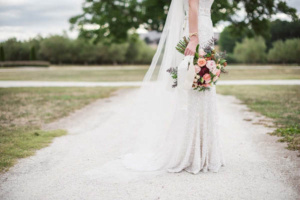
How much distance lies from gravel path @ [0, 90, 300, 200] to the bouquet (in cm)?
116

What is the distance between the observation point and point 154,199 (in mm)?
2719

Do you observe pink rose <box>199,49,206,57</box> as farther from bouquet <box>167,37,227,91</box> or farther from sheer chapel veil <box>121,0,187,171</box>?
sheer chapel veil <box>121,0,187,171</box>

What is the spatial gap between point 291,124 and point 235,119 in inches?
51.2

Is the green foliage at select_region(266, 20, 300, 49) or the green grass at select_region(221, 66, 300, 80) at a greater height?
the green foliage at select_region(266, 20, 300, 49)

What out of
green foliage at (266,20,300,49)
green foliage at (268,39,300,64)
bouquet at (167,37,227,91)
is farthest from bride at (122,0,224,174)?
green foliage at (268,39,300,64)

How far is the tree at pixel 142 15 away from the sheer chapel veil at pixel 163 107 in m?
5.41

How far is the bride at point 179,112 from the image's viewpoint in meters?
3.37

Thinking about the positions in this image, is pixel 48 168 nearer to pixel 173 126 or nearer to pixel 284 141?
pixel 173 126

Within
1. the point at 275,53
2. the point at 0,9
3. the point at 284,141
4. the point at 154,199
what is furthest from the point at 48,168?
the point at 275,53

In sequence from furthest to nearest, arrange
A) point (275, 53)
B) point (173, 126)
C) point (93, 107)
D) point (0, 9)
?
point (275, 53), point (0, 9), point (93, 107), point (173, 126)

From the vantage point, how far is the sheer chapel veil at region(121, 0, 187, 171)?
11.6 feet

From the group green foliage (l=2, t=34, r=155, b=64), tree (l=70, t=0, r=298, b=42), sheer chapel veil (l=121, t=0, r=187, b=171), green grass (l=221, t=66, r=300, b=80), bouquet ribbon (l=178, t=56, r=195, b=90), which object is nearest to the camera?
bouquet ribbon (l=178, t=56, r=195, b=90)

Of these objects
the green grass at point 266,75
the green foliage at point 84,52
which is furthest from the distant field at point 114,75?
the green foliage at point 84,52

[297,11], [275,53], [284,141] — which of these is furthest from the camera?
[275,53]
